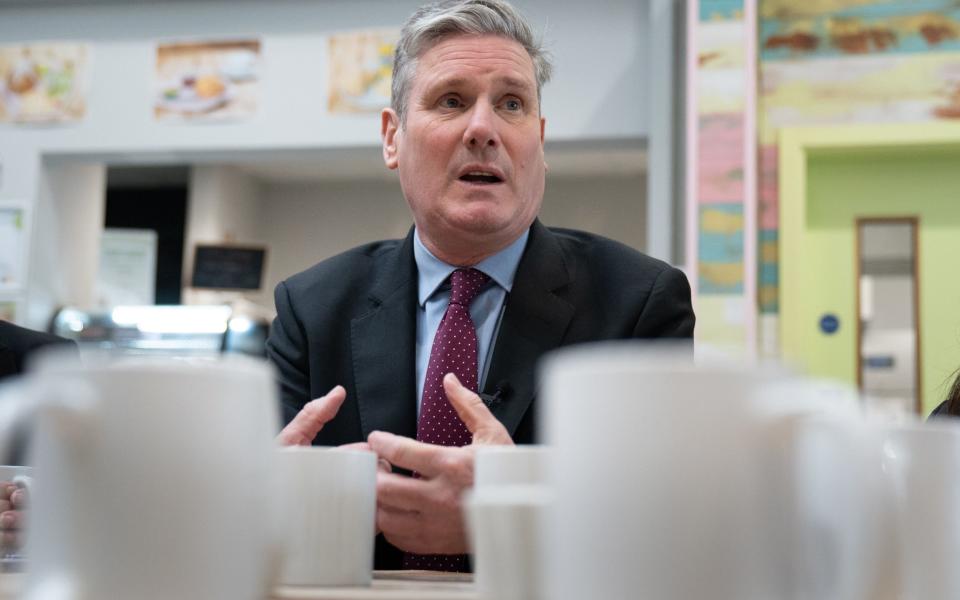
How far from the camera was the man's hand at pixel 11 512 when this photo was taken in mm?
1011

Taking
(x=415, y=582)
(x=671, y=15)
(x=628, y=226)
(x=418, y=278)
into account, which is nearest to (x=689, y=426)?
(x=415, y=582)

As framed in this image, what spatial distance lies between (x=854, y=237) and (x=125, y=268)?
3333mm

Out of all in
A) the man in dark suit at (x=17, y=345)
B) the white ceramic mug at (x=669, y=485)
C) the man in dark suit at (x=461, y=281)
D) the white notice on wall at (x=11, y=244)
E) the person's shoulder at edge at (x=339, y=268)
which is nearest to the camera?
the white ceramic mug at (x=669, y=485)

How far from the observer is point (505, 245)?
181cm

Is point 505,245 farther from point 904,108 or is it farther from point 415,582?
point 904,108

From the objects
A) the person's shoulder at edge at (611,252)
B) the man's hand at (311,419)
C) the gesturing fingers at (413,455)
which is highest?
the person's shoulder at edge at (611,252)

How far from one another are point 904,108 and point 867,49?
0.26 m

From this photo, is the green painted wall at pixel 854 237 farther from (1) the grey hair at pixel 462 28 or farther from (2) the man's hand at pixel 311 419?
(2) the man's hand at pixel 311 419

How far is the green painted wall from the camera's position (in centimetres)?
412

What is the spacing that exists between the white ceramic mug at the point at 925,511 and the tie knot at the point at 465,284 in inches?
40.7

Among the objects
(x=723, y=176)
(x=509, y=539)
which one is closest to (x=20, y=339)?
(x=509, y=539)

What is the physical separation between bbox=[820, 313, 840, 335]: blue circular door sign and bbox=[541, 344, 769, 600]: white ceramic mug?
152 inches

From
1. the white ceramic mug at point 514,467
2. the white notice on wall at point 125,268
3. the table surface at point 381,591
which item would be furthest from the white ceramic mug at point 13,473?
the white notice on wall at point 125,268

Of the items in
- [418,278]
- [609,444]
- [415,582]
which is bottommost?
[415,582]
